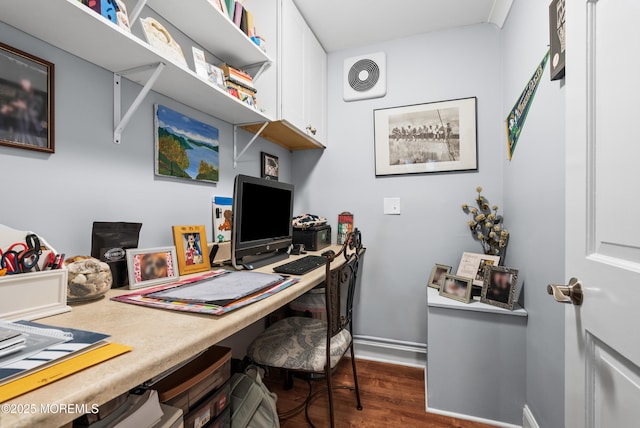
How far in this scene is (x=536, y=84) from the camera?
1.36m

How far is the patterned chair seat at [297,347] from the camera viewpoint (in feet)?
4.00

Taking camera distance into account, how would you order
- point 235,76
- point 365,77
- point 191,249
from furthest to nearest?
point 365,77 < point 235,76 < point 191,249

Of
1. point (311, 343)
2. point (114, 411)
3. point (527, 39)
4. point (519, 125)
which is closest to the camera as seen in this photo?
point (114, 411)

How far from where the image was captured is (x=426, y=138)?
2.14m

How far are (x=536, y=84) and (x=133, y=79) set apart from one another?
183 centimetres

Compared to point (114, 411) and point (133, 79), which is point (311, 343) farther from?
point (133, 79)

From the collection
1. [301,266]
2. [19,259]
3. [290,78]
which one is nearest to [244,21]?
[290,78]

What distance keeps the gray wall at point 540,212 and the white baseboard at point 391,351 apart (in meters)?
0.75

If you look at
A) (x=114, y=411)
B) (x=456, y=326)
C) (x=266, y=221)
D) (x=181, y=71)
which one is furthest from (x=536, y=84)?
(x=114, y=411)

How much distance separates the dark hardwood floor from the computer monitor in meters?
0.88

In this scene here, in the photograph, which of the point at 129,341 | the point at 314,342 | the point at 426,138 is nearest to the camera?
the point at 129,341

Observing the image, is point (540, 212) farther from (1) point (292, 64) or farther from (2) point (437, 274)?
(1) point (292, 64)

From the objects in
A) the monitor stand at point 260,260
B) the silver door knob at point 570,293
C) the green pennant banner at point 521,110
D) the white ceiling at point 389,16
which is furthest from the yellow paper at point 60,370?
the white ceiling at point 389,16

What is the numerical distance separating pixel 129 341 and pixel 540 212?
164cm
